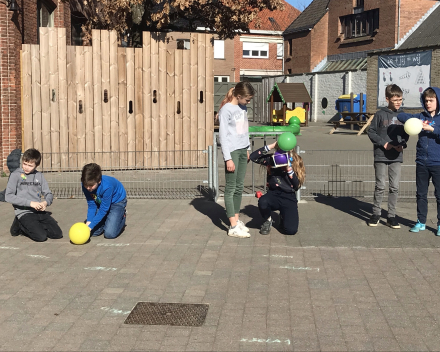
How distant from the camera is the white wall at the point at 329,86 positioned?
3653cm

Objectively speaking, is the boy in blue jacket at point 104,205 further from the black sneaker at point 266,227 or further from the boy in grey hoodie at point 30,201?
the black sneaker at point 266,227

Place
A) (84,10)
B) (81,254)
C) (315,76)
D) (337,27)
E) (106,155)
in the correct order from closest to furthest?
(81,254) → (106,155) → (84,10) → (315,76) → (337,27)

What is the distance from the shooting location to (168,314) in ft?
15.6

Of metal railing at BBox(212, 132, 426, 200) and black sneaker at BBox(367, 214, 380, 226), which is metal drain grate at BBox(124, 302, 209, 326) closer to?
black sneaker at BBox(367, 214, 380, 226)

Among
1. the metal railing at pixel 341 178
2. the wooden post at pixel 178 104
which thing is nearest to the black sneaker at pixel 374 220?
the metal railing at pixel 341 178

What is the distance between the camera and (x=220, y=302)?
5055 millimetres

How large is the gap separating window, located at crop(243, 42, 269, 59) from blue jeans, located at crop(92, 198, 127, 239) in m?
47.3

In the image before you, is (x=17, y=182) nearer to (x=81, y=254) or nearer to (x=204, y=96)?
(x=81, y=254)

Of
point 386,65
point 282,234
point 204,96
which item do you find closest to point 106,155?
point 204,96

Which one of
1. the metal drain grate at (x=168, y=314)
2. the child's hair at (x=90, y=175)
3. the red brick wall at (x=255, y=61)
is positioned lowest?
the metal drain grate at (x=168, y=314)

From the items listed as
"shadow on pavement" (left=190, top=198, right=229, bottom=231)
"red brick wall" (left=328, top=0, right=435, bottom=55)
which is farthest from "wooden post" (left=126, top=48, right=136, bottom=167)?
"red brick wall" (left=328, top=0, right=435, bottom=55)

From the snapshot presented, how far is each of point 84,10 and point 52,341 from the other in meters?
14.8

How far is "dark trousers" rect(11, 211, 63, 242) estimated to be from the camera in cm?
718

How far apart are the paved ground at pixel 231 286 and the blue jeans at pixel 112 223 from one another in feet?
0.50
